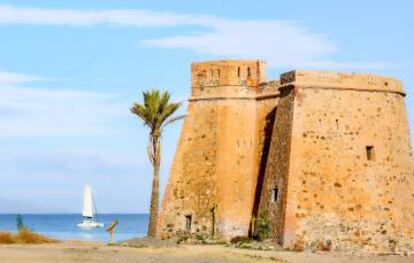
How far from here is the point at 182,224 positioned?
146 feet

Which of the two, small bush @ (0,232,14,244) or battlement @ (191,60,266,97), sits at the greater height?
battlement @ (191,60,266,97)

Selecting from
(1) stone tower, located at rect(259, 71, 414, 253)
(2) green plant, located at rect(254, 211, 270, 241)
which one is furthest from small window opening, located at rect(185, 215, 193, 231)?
(1) stone tower, located at rect(259, 71, 414, 253)

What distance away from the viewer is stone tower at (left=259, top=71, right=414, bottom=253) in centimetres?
3984

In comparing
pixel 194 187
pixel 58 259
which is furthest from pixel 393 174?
pixel 58 259

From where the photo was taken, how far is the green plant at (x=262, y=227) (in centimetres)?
4138

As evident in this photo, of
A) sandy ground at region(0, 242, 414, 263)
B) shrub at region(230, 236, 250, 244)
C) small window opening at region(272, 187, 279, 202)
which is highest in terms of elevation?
small window opening at region(272, 187, 279, 202)

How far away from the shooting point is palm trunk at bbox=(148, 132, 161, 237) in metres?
45.2

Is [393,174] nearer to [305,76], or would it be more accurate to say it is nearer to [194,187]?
[305,76]

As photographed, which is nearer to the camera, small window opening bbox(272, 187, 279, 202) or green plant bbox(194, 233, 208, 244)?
small window opening bbox(272, 187, 279, 202)

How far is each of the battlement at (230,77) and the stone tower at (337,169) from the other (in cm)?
325

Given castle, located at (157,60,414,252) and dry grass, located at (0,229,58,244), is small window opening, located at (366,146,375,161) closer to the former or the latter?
castle, located at (157,60,414,252)

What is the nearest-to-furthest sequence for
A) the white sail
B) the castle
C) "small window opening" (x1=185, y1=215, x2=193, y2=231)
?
the castle
"small window opening" (x1=185, y1=215, x2=193, y2=231)
the white sail

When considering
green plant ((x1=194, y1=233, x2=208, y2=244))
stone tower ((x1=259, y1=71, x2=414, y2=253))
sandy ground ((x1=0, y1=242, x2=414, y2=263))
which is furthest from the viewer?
green plant ((x1=194, y1=233, x2=208, y2=244))

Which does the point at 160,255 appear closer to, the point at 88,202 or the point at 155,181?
the point at 155,181
